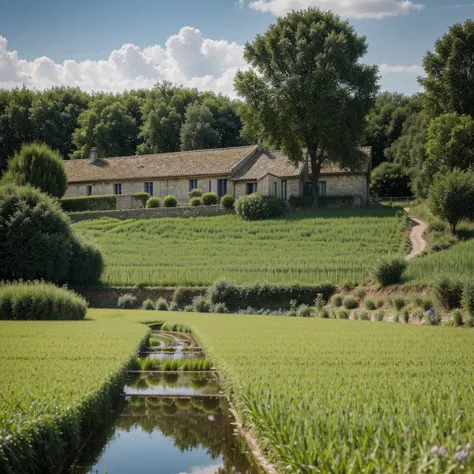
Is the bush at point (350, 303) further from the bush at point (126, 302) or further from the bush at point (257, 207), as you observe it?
the bush at point (257, 207)

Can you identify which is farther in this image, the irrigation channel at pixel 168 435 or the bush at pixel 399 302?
the bush at pixel 399 302

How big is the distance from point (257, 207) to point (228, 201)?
11.4 feet

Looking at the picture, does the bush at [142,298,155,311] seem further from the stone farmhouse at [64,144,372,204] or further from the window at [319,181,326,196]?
the window at [319,181,326,196]

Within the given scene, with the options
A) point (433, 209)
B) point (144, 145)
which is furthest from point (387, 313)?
point (144, 145)

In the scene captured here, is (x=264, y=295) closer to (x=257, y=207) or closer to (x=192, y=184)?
(x=257, y=207)

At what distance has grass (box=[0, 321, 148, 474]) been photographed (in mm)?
6332

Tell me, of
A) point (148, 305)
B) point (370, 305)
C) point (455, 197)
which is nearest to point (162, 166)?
point (455, 197)

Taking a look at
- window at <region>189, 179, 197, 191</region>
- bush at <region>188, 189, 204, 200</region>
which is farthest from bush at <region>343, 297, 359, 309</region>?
window at <region>189, 179, 197, 191</region>

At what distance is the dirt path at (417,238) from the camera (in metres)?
38.1

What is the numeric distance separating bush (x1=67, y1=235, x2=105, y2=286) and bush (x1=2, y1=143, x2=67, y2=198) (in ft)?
57.8

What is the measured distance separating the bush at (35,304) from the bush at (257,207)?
2781cm

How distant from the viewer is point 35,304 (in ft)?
72.6

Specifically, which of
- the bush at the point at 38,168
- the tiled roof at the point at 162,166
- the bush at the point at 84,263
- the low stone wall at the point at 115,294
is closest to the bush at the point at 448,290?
the low stone wall at the point at 115,294

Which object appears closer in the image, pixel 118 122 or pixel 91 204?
pixel 91 204
